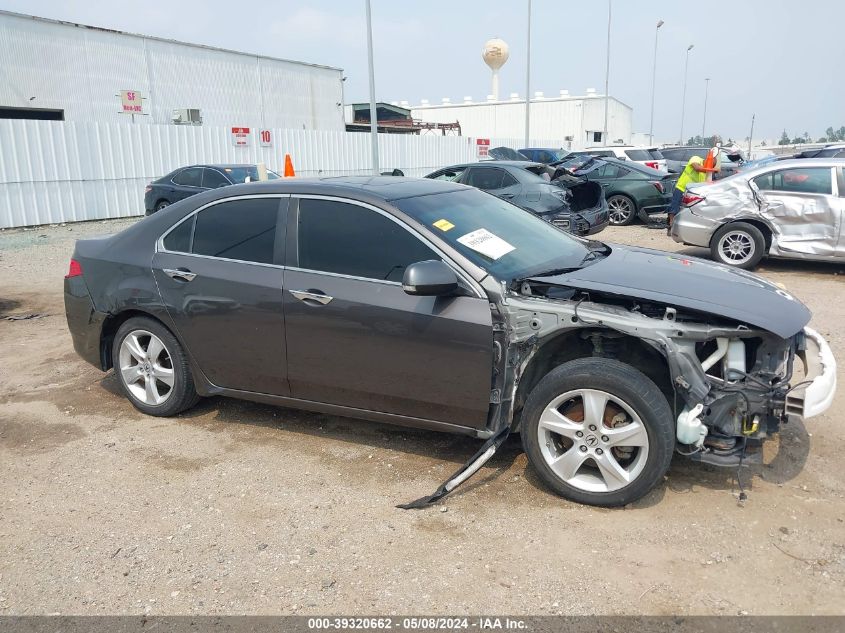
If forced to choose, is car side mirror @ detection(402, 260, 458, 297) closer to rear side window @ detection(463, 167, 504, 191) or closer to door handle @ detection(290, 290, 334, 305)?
door handle @ detection(290, 290, 334, 305)

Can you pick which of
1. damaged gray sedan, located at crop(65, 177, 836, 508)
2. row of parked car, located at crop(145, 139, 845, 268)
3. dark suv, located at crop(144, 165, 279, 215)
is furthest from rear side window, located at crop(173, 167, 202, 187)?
damaged gray sedan, located at crop(65, 177, 836, 508)

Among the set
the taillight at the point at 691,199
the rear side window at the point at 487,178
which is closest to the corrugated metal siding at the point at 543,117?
the rear side window at the point at 487,178

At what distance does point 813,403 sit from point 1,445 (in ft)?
15.9

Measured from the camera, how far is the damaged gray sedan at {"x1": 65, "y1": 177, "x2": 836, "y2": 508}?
331cm

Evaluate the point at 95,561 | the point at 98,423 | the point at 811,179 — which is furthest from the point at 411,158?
the point at 95,561

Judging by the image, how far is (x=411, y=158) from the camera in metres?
26.0

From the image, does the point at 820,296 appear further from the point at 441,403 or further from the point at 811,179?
the point at 441,403

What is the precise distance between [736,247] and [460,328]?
7.34 metres

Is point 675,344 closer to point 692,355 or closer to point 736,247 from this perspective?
point 692,355

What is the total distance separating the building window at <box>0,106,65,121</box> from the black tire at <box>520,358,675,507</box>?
2640 cm

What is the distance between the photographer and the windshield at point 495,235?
3.79m

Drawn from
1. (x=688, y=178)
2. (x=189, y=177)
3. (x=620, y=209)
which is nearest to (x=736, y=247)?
(x=688, y=178)

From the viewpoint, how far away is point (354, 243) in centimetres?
396

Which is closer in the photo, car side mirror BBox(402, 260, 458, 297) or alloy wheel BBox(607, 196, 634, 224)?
car side mirror BBox(402, 260, 458, 297)
